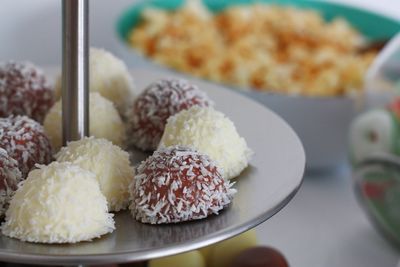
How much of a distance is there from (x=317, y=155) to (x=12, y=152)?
26.0 inches

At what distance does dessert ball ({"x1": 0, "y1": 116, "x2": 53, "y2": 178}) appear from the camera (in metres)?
0.54

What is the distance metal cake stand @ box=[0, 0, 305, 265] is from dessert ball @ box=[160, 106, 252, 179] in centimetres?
1

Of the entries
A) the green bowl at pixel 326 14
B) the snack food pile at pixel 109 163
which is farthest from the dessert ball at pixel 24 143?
the green bowl at pixel 326 14

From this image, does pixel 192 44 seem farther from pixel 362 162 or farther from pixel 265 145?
pixel 265 145

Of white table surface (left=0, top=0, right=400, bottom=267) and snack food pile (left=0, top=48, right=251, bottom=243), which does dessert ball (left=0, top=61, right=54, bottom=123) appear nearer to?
snack food pile (left=0, top=48, right=251, bottom=243)

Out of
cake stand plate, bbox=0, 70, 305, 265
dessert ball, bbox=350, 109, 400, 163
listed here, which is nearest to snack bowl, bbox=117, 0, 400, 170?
dessert ball, bbox=350, 109, 400, 163

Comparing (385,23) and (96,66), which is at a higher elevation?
(96,66)

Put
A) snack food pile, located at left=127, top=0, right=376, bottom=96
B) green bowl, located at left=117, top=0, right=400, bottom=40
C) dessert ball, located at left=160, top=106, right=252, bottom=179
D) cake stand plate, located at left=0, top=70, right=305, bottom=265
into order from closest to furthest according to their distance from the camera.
A: cake stand plate, located at left=0, top=70, right=305, bottom=265 < dessert ball, located at left=160, top=106, right=252, bottom=179 < snack food pile, located at left=127, top=0, right=376, bottom=96 < green bowl, located at left=117, top=0, right=400, bottom=40

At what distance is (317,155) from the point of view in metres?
1.14

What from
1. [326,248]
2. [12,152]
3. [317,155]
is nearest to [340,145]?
[317,155]

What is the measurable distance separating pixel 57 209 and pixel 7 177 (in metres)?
0.05

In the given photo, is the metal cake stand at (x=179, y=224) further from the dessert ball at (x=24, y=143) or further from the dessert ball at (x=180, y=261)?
the dessert ball at (x=180, y=261)

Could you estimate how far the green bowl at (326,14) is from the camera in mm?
1388

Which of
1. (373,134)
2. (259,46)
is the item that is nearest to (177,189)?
(373,134)
